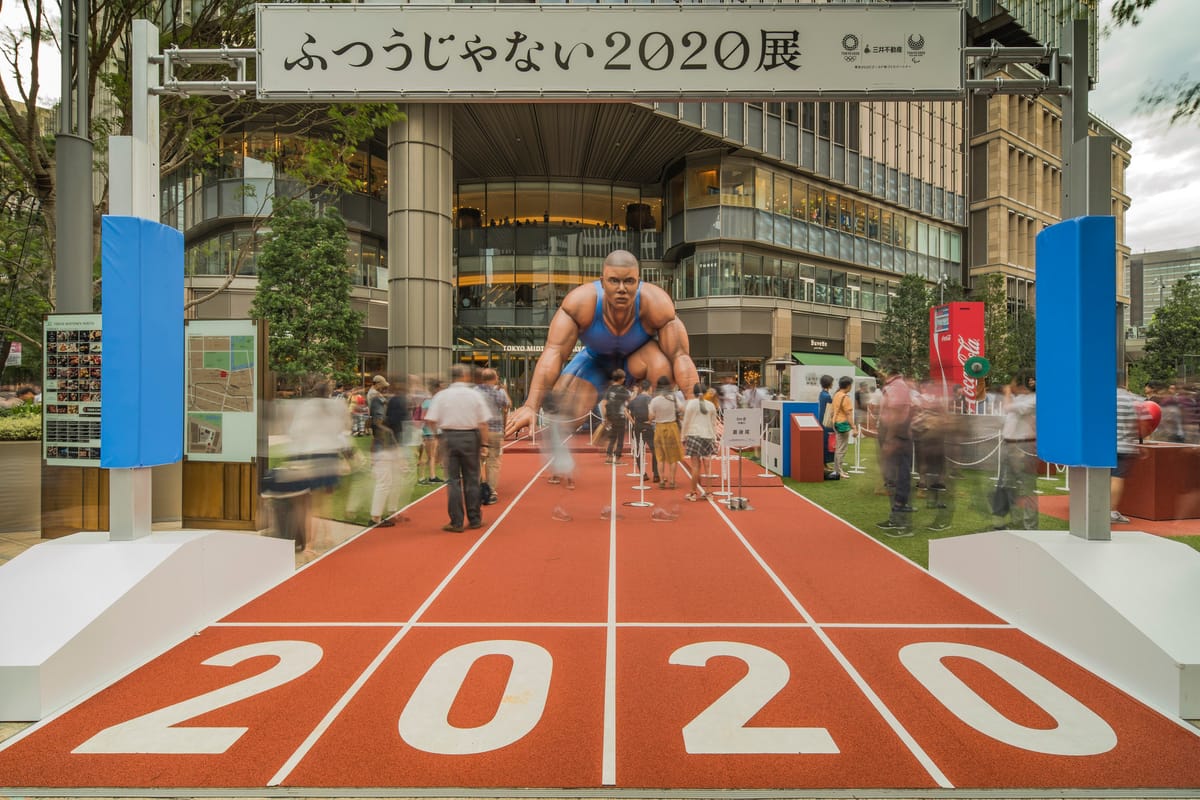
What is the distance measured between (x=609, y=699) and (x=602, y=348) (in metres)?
9.78

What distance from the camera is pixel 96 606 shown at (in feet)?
14.4

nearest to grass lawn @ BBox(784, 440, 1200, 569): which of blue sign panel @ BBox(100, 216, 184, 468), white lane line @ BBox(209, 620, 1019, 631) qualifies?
white lane line @ BBox(209, 620, 1019, 631)

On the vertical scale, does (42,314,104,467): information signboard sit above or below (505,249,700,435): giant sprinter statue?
below

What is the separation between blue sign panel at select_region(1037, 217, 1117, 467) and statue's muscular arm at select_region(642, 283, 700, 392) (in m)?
7.63

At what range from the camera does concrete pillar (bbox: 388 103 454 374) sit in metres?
24.3

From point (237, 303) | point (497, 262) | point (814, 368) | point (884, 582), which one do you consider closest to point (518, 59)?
point (884, 582)

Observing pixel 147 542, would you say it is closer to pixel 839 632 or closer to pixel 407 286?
pixel 839 632

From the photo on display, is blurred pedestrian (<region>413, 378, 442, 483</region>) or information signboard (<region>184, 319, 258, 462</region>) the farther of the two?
blurred pedestrian (<region>413, 378, 442, 483</region>)

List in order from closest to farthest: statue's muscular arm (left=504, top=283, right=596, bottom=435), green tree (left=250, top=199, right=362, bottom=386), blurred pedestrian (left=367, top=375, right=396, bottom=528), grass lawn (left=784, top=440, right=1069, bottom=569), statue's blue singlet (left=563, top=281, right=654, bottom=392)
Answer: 1. grass lawn (left=784, top=440, right=1069, bottom=569)
2. blurred pedestrian (left=367, top=375, right=396, bottom=528)
3. statue's muscular arm (left=504, top=283, right=596, bottom=435)
4. statue's blue singlet (left=563, top=281, right=654, bottom=392)
5. green tree (left=250, top=199, right=362, bottom=386)

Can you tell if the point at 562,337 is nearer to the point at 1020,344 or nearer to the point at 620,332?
the point at 620,332

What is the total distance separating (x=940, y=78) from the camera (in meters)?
5.52

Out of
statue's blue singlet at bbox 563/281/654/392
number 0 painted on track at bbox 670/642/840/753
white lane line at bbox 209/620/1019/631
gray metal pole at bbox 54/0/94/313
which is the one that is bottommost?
number 0 painted on track at bbox 670/642/840/753

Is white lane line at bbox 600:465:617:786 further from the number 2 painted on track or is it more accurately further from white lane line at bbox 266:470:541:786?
white lane line at bbox 266:470:541:786

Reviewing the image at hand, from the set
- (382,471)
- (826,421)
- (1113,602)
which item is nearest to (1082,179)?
(1113,602)
